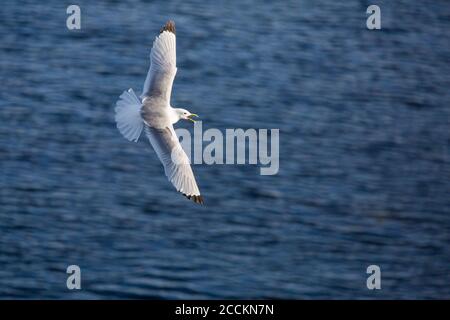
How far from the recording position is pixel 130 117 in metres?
5.91

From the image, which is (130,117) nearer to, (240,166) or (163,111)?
(163,111)

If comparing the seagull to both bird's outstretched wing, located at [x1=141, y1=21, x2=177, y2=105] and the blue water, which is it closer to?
bird's outstretched wing, located at [x1=141, y1=21, x2=177, y2=105]

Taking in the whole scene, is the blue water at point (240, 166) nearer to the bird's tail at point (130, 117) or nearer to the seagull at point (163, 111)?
the bird's tail at point (130, 117)

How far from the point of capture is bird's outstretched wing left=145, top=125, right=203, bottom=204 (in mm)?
5723

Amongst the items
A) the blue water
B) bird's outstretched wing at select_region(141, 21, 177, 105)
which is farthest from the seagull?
the blue water

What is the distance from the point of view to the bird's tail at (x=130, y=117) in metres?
5.84

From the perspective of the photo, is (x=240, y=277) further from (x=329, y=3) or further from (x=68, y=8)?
(x=329, y=3)

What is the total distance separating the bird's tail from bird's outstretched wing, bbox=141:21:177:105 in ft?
0.32

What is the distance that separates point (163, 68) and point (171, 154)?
427 millimetres

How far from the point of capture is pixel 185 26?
7719mm

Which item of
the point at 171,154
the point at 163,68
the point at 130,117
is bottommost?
the point at 171,154

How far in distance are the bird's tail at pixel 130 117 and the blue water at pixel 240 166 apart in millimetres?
335

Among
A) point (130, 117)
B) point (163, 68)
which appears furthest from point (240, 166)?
point (163, 68)

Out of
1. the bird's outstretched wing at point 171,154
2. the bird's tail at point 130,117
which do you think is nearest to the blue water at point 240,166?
the bird's tail at point 130,117
